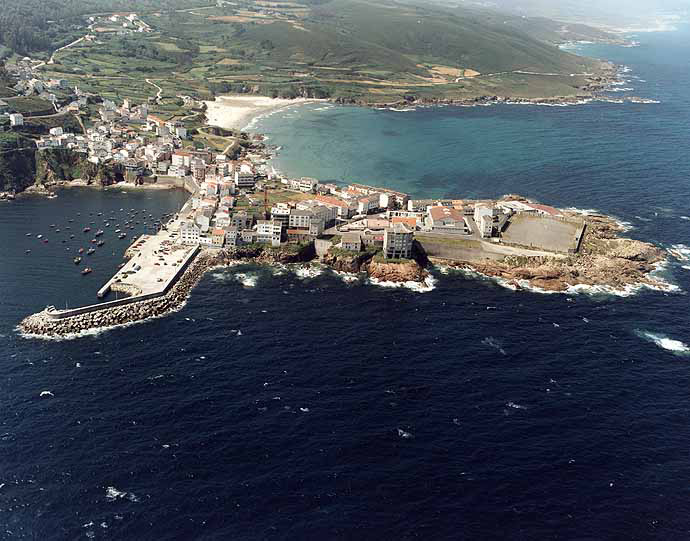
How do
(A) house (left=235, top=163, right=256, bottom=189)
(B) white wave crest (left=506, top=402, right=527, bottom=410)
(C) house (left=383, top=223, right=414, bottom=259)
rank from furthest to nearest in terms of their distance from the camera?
(A) house (left=235, top=163, right=256, bottom=189), (C) house (left=383, top=223, right=414, bottom=259), (B) white wave crest (left=506, top=402, right=527, bottom=410)

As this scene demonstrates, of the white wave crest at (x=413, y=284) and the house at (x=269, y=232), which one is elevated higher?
the house at (x=269, y=232)

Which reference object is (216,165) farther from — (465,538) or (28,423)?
(465,538)

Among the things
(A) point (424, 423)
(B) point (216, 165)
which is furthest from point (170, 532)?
(B) point (216, 165)

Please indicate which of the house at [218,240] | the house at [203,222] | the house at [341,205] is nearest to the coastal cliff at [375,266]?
the house at [341,205]

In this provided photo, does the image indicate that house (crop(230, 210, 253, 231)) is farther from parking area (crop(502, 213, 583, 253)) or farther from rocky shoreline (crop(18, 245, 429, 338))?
parking area (crop(502, 213, 583, 253))

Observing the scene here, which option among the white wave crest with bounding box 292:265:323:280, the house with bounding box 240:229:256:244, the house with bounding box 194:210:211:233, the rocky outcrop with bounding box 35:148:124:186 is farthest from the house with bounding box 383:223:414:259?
the rocky outcrop with bounding box 35:148:124:186

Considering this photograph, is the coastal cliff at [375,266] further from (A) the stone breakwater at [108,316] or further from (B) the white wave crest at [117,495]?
(B) the white wave crest at [117,495]

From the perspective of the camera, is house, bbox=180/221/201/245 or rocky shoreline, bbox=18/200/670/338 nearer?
rocky shoreline, bbox=18/200/670/338
